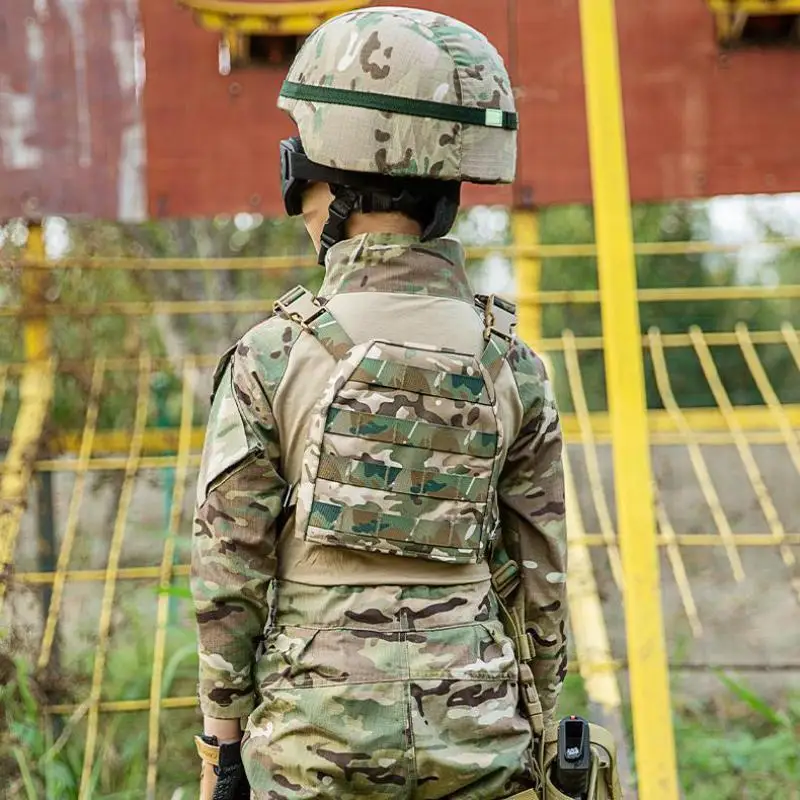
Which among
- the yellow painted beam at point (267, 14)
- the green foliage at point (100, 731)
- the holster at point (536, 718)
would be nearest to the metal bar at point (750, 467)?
the yellow painted beam at point (267, 14)

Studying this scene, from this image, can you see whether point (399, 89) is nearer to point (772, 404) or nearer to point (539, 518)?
point (539, 518)

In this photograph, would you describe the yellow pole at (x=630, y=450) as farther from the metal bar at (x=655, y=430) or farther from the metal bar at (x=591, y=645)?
the metal bar at (x=655, y=430)

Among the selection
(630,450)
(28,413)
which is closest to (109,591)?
(28,413)

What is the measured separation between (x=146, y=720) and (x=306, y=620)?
2583mm

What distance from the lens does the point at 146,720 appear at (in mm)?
4066

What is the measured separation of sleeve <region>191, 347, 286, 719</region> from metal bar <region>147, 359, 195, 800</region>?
1.65 meters

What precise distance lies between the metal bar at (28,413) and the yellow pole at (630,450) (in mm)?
1824

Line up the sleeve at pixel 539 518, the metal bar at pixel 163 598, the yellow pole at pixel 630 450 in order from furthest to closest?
the metal bar at pixel 163 598 < the yellow pole at pixel 630 450 < the sleeve at pixel 539 518

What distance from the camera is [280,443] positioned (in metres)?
1.74

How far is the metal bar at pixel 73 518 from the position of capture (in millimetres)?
3600

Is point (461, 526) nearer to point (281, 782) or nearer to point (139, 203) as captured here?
point (281, 782)

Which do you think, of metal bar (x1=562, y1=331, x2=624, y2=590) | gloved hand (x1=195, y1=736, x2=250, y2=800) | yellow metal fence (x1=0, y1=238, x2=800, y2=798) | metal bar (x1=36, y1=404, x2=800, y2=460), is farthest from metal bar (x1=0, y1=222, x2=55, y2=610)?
gloved hand (x1=195, y1=736, x2=250, y2=800)

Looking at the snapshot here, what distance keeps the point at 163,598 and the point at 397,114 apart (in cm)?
234

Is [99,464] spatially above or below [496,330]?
below
